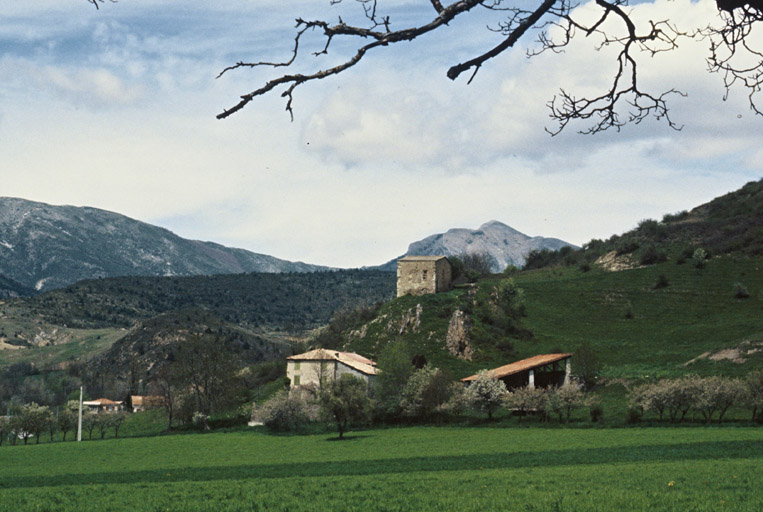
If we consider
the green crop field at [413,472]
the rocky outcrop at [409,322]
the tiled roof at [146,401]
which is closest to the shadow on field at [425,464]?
the green crop field at [413,472]

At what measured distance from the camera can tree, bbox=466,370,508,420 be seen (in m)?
74.2

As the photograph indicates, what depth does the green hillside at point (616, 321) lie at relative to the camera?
8912 centimetres

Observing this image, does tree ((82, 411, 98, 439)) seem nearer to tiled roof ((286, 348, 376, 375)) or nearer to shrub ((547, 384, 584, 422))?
tiled roof ((286, 348, 376, 375))

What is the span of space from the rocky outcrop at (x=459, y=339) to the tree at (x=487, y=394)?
82.3 ft

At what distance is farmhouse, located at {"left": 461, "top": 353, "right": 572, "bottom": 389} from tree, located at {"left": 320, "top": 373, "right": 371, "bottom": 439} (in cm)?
1554

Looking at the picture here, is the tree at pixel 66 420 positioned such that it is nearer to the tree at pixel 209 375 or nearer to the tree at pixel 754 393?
the tree at pixel 209 375

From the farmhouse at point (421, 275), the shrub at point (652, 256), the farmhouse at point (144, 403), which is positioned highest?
the shrub at point (652, 256)

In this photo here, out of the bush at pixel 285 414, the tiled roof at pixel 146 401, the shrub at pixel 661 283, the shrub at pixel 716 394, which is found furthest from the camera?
the tiled roof at pixel 146 401

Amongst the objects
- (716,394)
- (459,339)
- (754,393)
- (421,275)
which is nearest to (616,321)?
(459,339)

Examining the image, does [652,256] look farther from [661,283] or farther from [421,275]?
[421,275]

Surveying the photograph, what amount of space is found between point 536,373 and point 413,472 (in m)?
55.4

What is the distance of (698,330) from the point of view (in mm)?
96312

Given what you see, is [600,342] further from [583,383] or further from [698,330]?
[583,383]

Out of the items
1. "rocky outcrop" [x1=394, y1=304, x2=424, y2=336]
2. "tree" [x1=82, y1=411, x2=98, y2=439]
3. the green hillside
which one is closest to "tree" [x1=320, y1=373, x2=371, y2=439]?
the green hillside
